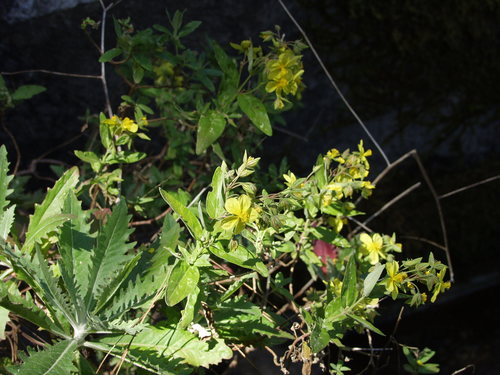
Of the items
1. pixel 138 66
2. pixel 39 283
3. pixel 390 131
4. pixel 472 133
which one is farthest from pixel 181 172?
pixel 472 133

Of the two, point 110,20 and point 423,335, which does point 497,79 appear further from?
point 110,20

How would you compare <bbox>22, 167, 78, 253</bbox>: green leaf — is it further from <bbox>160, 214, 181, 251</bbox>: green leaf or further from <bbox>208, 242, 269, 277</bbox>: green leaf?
<bbox>208, 242, 269, 277</bbox>: green leaf

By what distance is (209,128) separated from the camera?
1.65 meters

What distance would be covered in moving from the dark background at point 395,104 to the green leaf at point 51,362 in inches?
38.3

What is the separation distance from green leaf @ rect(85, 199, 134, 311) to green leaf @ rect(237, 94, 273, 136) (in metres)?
0.42

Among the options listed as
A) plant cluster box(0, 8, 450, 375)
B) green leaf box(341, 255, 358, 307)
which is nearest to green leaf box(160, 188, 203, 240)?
plant cluster box(0, 8, 450, 375)

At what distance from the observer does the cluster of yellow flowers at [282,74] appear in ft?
5.14

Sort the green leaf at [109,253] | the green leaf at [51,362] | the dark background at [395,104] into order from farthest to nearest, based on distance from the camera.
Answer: the dark background at [395,104] < the green leaf at [109,253] < the green leaf at [51,362]

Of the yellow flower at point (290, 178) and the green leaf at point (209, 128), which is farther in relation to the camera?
the green leaf at point (209, 128)

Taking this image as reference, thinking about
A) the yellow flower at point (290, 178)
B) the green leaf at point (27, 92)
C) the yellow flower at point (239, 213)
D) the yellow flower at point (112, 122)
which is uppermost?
the green leaf at point (27, 92)

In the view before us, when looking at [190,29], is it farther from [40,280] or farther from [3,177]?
[40,280]

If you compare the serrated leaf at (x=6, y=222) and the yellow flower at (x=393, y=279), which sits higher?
the serrated leaf at (x=6, y=222)

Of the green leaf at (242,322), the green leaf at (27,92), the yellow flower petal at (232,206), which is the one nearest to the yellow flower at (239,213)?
the yellow flower petal at (232,206)

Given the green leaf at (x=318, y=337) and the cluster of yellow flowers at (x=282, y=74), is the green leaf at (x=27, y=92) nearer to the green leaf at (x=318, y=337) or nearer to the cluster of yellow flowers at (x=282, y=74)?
the cluster of yellow flowers at (x=282, y=74)
